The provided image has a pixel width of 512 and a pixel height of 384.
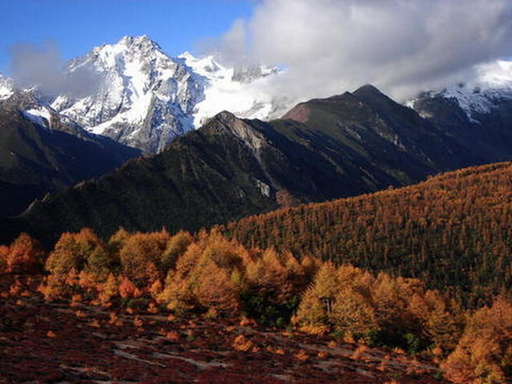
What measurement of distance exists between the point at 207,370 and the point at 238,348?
1833cm

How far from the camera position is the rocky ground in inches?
2336

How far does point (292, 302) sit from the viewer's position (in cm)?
12662

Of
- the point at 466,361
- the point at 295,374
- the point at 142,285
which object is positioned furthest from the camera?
the point at 142,285

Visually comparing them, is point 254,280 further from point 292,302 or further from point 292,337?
point 292,337

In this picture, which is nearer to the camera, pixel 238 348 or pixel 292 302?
pixel 238 348

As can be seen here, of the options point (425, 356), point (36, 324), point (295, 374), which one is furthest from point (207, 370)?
point (425, 356)

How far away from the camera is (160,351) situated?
7688cm

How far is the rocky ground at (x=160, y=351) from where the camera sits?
59.3 meters

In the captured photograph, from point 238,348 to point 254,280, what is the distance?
40.2 m

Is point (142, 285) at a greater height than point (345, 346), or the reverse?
point (142, 285)

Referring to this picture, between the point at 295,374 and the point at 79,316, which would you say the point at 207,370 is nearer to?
the point at 295,374

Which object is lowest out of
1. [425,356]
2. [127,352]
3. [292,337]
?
[425,356]

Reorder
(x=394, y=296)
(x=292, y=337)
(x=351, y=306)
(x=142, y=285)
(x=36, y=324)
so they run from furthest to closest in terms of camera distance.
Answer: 1. (x=142, y=285)
2. (x=394, y=296)
3. (x=351, y=306)
4. (x=292, y=337)
5. (x=36, y=324)

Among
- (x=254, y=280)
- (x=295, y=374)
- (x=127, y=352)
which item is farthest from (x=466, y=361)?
(x=127, y=352)
